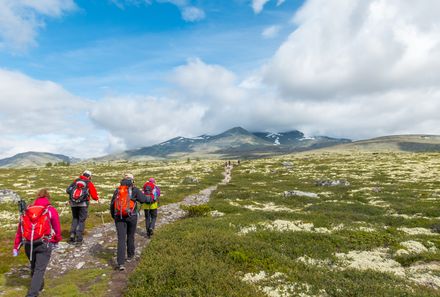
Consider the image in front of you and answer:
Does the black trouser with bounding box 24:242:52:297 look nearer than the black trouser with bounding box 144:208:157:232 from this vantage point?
Yes

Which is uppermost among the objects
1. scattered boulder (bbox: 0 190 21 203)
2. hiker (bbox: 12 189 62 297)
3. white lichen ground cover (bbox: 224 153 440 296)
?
hiker (bbox: 12 189 62 297)

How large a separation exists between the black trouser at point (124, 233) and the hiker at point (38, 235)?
345cm

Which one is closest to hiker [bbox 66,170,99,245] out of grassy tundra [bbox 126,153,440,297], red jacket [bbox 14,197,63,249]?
grassy tundra [bbox 126,153,440,297]

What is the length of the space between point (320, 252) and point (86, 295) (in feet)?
36.2

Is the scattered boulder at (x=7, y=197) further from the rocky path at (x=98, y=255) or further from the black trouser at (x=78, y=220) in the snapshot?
the black trouser at (x=78, y=220)

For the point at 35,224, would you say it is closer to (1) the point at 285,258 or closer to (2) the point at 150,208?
(2) the point at 150,208

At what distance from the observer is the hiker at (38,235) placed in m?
11.3

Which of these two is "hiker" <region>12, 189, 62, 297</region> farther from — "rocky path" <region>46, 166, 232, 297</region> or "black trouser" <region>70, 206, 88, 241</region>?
"black trouser" <region>70, 206, 88, 241</region>

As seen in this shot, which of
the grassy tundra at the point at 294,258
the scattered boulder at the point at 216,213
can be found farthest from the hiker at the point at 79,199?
the scattered boulder at the point at 216,213

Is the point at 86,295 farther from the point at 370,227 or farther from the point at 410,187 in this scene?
the point at 410,187

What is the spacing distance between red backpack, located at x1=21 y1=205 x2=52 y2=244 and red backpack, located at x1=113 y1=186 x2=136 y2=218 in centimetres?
365

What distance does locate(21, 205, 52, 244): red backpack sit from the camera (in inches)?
445

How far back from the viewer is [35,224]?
1131cm

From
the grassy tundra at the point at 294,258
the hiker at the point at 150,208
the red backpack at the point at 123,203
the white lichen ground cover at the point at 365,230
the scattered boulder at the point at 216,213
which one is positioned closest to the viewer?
the grassy tundra at the point at 294,258
